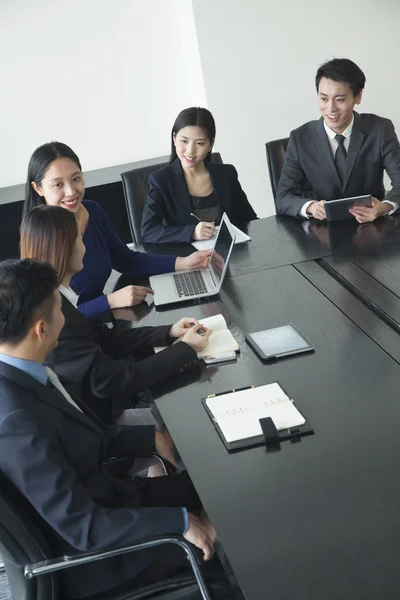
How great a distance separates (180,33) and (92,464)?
12.9 feet

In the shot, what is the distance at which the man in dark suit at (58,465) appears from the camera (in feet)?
5.19

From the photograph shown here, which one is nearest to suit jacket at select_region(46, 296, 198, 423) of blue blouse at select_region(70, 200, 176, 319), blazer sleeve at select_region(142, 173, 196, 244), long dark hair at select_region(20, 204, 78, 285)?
long dark hair at select_region(20, 204, 78, 285)

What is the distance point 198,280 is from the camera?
2920 mm

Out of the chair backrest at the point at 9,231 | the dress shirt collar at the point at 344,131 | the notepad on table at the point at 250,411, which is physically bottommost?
the chair backrest at the point at 9,231

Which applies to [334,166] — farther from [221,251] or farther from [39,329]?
[39,329]

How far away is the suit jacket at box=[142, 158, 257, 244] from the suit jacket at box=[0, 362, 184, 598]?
1886 millimetres

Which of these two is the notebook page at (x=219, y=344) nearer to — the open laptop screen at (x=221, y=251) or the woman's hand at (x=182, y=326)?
the woman's hand at (x=182, y=326)

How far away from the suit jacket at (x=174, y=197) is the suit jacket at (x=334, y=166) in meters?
0.28

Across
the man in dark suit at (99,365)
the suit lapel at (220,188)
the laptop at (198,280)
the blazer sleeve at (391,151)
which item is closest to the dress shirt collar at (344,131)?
the blazer sleeve at (391,151)

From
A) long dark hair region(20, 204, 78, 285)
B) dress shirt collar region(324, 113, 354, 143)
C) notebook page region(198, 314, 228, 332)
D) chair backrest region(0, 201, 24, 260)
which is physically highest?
long dark hair region(20, 204, 78, 285)

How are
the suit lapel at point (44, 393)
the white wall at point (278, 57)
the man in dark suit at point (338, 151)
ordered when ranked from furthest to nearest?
1. the white wall at point (278, 57)
2. the man in dark suit at point (338, 151)
3. the suit lapel at point (44, 393)

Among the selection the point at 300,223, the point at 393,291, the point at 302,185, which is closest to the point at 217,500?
the point at 393,291

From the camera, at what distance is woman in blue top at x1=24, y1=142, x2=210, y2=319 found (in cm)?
284

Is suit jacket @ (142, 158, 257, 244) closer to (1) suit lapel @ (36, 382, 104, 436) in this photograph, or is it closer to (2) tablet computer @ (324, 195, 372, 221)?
(2) tablet computer @ (324, 195, 372, 221)
